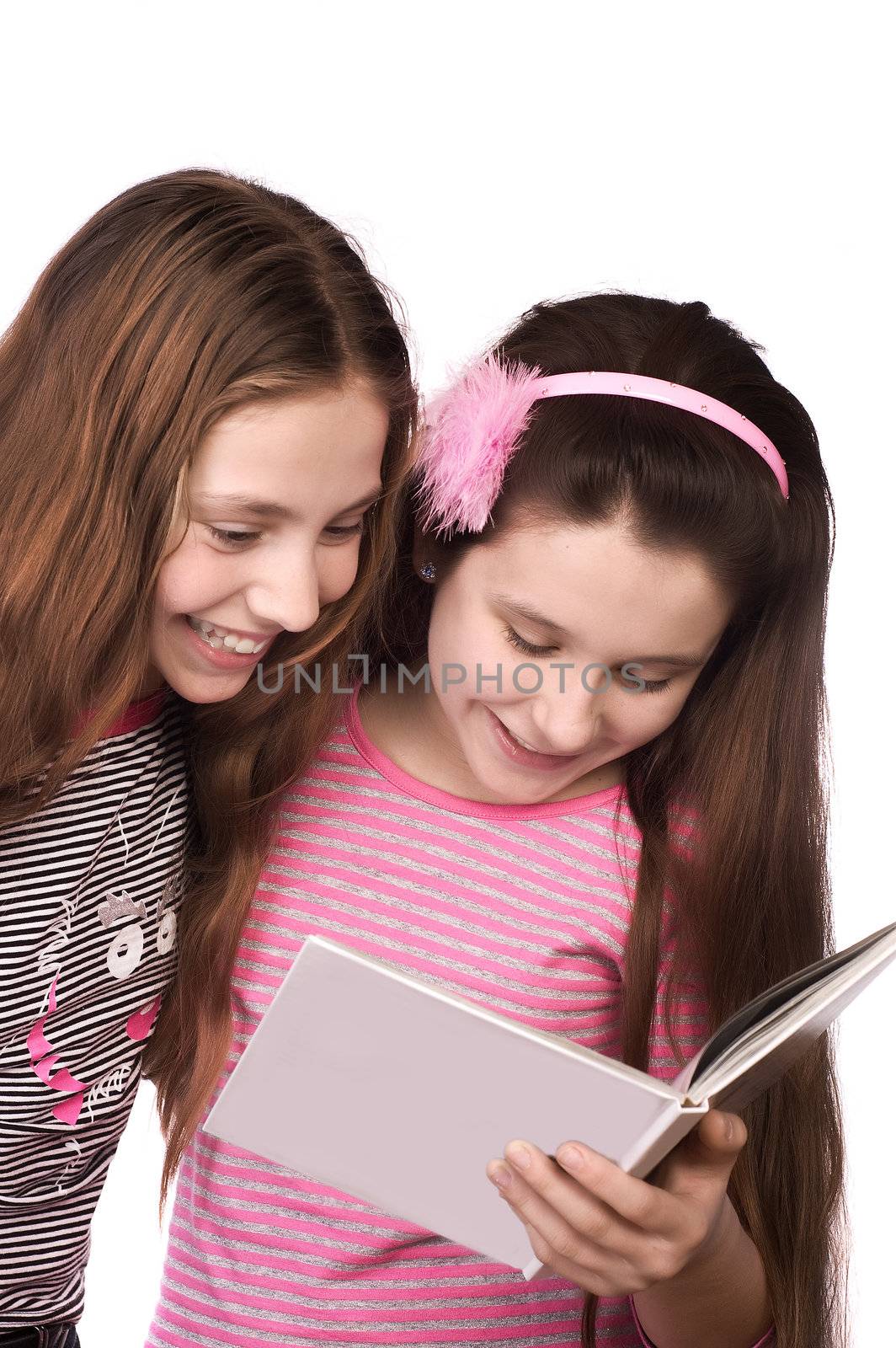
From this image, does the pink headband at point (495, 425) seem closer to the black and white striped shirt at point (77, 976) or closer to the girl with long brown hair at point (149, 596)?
the girl with long brown hair at point (149, 596)

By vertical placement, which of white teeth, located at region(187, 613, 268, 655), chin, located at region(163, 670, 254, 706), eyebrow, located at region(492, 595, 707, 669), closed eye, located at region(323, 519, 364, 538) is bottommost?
chin, located at region(163, 670, 254, 706)

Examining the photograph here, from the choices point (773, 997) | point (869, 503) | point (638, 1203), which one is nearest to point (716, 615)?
point (773, 997)

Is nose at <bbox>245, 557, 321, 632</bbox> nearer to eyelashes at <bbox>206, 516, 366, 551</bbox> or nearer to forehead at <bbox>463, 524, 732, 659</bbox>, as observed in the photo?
eyelashes at <bbox>206, 516, 366, 551</bbox>

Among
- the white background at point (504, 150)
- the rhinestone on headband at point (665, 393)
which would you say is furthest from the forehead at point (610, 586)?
the white background at point (504, 150)

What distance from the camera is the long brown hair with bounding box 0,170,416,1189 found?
128 cm

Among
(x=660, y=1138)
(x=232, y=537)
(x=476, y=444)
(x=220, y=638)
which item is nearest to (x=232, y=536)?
(x=232, y=537)

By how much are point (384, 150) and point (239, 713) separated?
135 cm

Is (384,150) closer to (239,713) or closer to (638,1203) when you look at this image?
(239,713)

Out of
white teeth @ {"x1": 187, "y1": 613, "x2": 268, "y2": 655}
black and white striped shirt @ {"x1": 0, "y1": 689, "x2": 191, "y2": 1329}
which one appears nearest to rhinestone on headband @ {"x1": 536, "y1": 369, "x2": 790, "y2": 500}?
white teeth @ {"x1": 187, "y1": 613, "x2": 268, "y2": 655}

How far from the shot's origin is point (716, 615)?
4.61 feet

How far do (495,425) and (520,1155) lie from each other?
66 cm

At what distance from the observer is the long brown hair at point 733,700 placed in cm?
137

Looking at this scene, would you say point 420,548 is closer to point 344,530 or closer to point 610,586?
point 344,530

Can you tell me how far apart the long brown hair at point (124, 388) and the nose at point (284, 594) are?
9 cm
